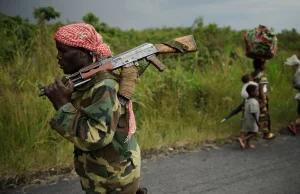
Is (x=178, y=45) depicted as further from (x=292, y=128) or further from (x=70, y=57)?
(x=292, y=128)

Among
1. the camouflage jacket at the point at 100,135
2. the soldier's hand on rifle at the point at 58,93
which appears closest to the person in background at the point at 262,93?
the camouflage jacket at the point at 100,135

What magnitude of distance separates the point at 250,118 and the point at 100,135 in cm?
331

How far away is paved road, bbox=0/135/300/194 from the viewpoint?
10.7 ft

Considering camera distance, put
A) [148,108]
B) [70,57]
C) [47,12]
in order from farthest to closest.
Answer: [47,12] → [148,108] → [70,57]

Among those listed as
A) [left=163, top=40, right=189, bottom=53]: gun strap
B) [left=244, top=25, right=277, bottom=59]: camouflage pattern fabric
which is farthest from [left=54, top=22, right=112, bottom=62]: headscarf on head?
[left=244, top=25, right=277, bottom=59]: camouflage pattern fabric

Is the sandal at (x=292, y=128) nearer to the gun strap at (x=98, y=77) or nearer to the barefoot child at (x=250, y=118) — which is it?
the barefoot child at (x=250, y=118)

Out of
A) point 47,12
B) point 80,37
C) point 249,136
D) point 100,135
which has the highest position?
point 47,12

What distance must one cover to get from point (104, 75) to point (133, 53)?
0.25 m

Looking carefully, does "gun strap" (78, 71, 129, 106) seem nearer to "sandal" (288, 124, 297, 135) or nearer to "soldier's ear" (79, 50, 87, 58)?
"soldier's ear" (79, 50, 87, 58)

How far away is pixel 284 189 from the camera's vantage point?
329cm

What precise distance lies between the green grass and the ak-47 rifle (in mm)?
2096

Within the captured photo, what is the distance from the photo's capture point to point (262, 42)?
4559 mm

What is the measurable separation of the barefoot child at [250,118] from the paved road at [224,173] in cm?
15

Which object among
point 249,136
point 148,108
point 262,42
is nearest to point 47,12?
point 148,108
